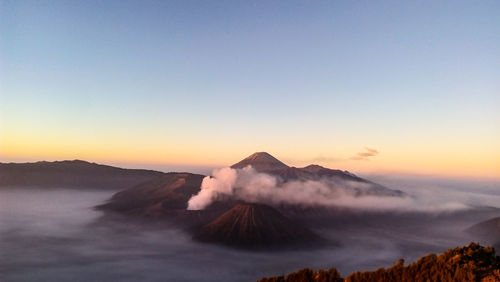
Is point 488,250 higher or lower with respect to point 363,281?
higher

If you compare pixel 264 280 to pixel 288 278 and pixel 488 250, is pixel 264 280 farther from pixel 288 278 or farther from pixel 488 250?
pixel 488 250

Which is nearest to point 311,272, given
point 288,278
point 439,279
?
point 288,278

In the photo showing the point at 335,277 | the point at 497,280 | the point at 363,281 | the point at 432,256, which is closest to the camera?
the point at 497,280

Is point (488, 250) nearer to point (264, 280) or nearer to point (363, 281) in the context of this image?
point (363, 281)

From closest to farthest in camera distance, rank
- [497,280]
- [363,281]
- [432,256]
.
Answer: [497,280], [363,281], [432,256]

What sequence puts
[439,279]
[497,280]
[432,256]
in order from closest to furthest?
[497,280], [439,279], [432,256]

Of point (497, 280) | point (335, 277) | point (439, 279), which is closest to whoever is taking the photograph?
point (497, 280)

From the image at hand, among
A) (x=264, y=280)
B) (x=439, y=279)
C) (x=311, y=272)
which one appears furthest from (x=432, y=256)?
(x=264, y=280)

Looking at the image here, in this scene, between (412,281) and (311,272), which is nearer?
(412,281)

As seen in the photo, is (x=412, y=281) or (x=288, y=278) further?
(x=288, y=278)
